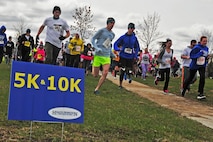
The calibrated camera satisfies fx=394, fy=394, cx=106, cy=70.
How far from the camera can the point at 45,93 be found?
419 centimetres

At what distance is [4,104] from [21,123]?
58.4 inches

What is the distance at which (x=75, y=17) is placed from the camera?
4128 centimetres

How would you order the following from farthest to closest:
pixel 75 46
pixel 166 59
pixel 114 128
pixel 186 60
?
1. pixel 75 46
2. pixel 186 60
3. pixel 166 59
4. pixel 114 128

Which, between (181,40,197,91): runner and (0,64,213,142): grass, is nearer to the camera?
(0,64,213,142): grass

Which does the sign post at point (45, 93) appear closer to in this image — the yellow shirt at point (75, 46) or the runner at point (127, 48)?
the runner at point (127, 48)

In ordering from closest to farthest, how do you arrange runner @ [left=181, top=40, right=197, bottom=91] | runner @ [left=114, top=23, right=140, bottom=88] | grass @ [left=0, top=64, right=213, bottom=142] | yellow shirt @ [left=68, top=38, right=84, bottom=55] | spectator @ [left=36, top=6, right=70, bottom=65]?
grass @ [left=0, top=64, right=213, bottom=142] < spectator @ [left=36, top=6, right=70, bottom=65] < runner @ [left=114, top=23, right=140, bottom=88] < runner @ [left=181, top=40, right=197, bottom=91] < yellow shirt @ [left=68, top=38, right=84, bottom=55]

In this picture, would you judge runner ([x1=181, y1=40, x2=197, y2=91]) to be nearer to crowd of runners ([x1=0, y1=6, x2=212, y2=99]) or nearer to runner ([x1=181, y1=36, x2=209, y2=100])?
crowd of runners ([x1=0, y1=6, x2=212, y2=99])

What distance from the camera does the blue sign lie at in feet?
13.3

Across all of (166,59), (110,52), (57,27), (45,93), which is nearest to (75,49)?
(166,59)

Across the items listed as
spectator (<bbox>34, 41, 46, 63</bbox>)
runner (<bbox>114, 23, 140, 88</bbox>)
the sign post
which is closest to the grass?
the sign post

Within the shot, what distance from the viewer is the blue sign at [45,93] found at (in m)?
4.05

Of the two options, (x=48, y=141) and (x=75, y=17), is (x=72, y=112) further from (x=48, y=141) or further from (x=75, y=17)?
(x=75, y=17)

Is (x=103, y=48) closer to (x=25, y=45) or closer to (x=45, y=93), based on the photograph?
(x=45, y=93)

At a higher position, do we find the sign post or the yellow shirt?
the yellow shirt
